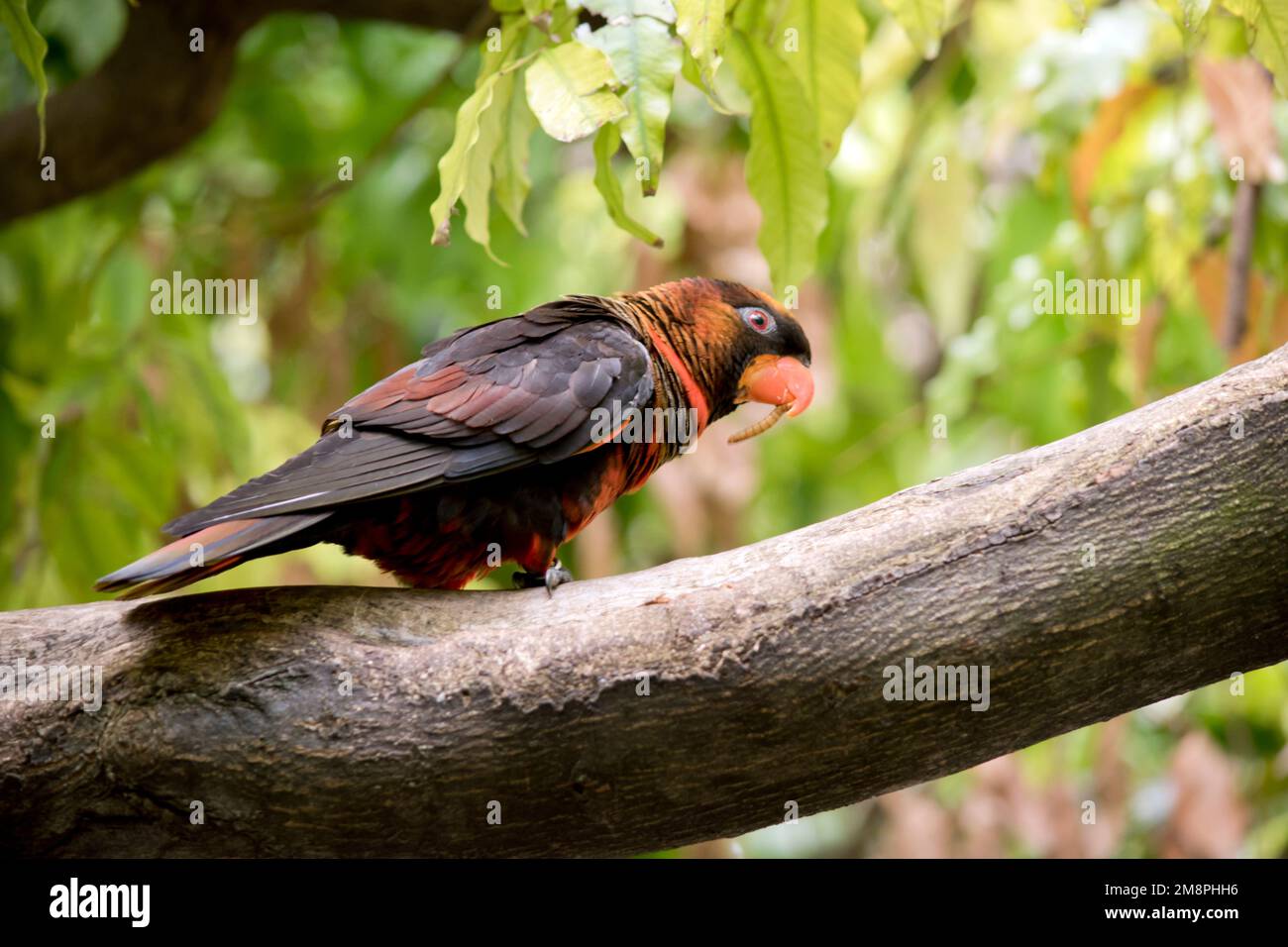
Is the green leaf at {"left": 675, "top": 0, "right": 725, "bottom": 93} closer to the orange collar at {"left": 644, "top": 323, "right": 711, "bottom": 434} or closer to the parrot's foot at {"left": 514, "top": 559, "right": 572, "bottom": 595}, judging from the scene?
the parrot's foot at {"left": 514, "top": 559, "right": 572, "bottom": 595}

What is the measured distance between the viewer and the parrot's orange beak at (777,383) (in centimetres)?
327

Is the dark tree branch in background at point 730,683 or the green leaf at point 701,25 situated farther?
the dark tree branch in background at point 730,683

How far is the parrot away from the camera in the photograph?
2316mm

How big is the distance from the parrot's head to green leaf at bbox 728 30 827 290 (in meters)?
0.73

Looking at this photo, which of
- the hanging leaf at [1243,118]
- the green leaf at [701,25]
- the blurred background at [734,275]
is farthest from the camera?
the blurred background at [734,275]

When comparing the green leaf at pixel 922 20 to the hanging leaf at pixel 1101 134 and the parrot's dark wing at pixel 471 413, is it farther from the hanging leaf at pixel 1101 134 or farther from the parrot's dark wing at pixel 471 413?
the hanging leaf at pixel 1101 134

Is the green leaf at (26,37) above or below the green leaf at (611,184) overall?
above

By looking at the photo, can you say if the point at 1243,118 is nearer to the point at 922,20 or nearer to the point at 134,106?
the point at 922,20

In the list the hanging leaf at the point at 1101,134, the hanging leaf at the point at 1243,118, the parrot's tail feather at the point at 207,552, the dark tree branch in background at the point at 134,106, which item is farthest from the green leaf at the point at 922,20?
the dark tree branch in background at the point at 134,106

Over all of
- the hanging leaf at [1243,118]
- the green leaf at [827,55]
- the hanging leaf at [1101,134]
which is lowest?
the green leaf at [827,55]

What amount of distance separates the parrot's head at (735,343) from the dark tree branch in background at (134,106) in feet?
4.88

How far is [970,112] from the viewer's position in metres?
5.30

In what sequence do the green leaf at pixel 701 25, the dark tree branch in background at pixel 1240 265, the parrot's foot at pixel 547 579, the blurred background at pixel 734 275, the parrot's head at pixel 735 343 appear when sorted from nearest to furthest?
the green leaf at pixel 701 25, the parrot's foot at pixel 547 579, the parrot's head at pixel 735 343, the dark tree branch in background at pixel 1240 265, the blurred background at pixel 734 275

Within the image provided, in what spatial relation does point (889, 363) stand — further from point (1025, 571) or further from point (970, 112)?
point (1025, 571)
